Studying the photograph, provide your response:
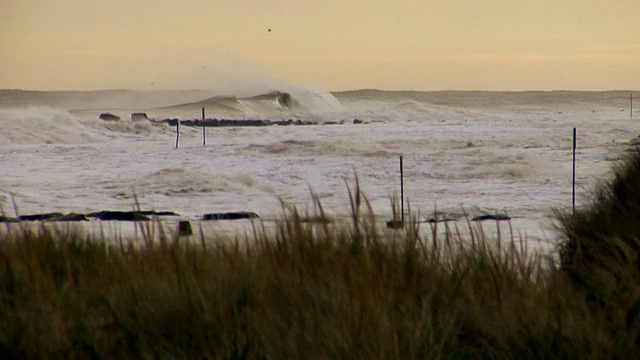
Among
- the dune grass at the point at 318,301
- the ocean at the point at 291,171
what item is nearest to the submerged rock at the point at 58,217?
the ocean at the point at 291,171

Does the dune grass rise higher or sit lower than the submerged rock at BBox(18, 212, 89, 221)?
higher

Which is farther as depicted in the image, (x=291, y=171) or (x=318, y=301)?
(x=291, y=171)

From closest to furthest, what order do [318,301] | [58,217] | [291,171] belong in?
[318,301], [58,217], [291,171]

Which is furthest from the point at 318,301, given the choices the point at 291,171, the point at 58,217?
the point at 291,171

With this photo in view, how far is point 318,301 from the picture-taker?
4.48m

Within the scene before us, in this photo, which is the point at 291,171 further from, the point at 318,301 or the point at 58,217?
the point at 318,301

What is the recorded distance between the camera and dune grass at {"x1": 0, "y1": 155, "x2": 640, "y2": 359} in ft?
13.4

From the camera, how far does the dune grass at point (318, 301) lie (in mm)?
4090

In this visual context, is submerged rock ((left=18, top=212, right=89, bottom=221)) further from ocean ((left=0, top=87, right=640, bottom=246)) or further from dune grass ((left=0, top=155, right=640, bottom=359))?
dune grass ((left=0, top=155, right=640, bottom=359))

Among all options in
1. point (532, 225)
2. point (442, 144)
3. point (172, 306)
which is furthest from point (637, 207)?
point (442, 144)

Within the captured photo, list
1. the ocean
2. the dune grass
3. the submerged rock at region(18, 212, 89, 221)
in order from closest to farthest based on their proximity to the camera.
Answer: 1. the dune grass
2. the submerged rock at region(18, 212, 89, 221)
3. the ocean

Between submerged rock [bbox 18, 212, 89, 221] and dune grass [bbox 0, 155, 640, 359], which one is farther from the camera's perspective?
submerged rock [bbox 18, 212, 89, 221]

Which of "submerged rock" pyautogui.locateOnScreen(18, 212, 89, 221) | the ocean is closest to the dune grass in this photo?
the ocean

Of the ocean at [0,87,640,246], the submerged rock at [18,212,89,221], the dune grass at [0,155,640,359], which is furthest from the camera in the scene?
the ocean at [0,87,640,246]
